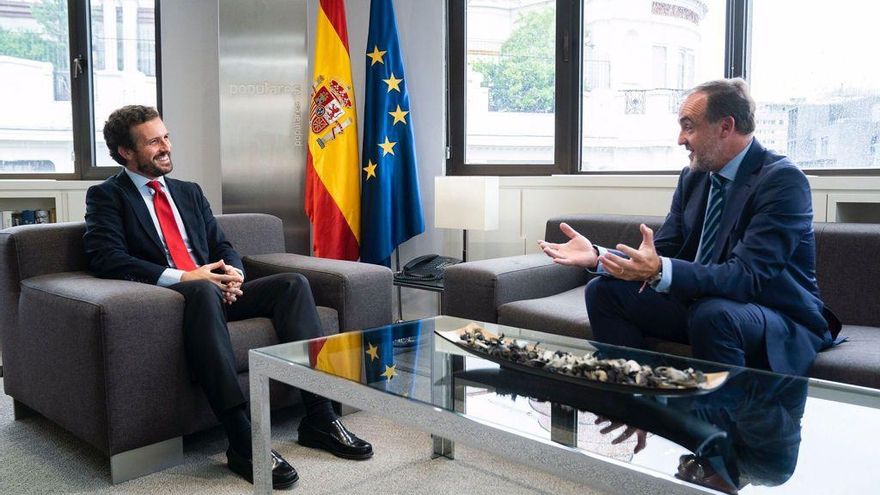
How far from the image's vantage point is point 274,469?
2.09 metres

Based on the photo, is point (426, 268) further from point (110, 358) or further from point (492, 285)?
point (110, 358)

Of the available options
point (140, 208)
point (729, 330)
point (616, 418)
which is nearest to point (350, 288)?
point (140, 208)

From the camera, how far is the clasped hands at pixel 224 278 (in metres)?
2.43

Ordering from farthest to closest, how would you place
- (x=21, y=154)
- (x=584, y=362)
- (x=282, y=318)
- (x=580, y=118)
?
(x=21, y=154)
(x=580, y=118)
(x=282, y=318)
(x=584, y=362)

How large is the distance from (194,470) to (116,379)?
0.37m

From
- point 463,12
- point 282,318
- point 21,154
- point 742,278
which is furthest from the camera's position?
point 21,154

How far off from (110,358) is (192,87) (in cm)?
273

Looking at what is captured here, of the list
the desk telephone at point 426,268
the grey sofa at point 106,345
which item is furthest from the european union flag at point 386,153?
the grey sofa at point 106,345

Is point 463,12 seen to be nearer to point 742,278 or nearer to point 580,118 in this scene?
point 580,118

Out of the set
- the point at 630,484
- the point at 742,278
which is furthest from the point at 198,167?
the point at 630,484

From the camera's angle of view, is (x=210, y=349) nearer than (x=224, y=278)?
Yes

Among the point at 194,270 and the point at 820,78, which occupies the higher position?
the point at 820,78

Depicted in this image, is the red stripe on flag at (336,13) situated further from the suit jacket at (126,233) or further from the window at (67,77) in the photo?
the suit jacket at (126,233)

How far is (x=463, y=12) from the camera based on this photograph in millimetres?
4078
